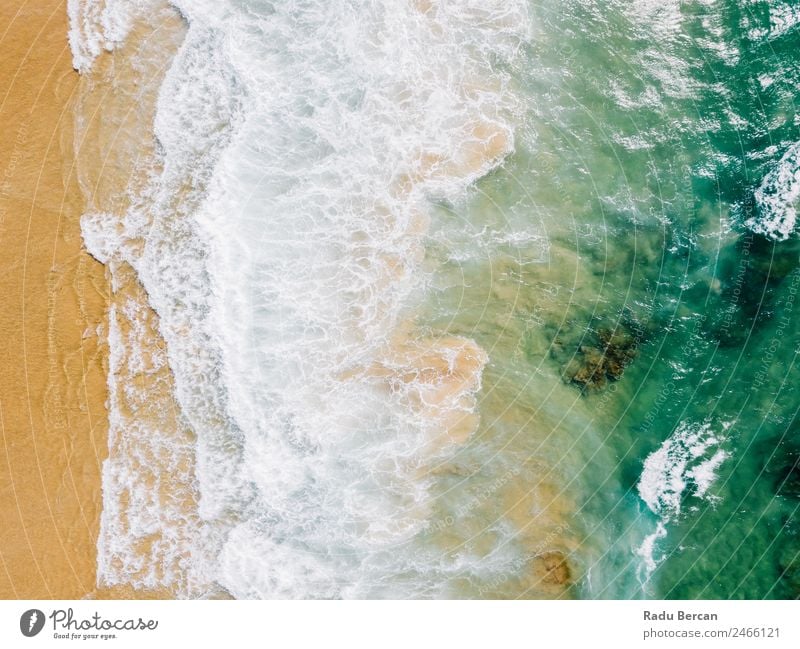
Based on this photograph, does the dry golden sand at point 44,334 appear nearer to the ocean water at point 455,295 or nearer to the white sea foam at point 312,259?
the ocean water at point 455,295

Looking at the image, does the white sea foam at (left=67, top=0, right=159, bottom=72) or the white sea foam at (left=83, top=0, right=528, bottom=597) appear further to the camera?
the white sea foam at (left=67, top=0, right=159, bottom=72)

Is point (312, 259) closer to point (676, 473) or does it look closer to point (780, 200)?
point (676, 473)

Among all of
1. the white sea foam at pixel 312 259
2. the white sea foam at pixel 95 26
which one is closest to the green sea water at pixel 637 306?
the white sea foam at pixel 312 259

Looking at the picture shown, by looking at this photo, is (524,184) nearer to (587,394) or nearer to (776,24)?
(587,394)

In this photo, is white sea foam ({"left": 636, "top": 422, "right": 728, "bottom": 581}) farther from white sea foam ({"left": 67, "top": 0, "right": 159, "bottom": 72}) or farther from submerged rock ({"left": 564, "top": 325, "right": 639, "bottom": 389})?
white sea foam ({"left": 67, "top": 0, "right": 159, "bottom": 72})

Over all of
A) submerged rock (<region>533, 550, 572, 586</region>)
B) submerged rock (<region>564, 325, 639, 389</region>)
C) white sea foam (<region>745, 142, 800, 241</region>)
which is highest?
white sea foam (<region>745, 142, 800, 241</region>)

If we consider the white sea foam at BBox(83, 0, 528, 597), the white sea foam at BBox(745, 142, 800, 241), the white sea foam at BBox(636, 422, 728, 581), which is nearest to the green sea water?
the white sea foam at BBox(636, 422, 728, 581)

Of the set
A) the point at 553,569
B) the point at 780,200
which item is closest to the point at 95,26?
the point at 553,569
